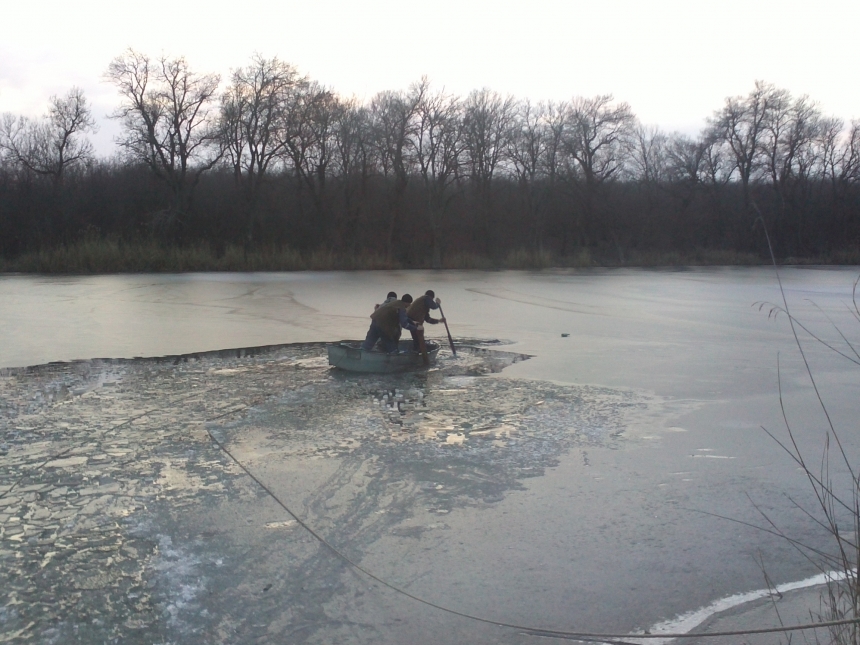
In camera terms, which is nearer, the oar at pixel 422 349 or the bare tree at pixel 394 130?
the oar at pixel 422 349

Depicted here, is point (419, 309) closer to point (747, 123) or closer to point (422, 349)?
point (422, 349)

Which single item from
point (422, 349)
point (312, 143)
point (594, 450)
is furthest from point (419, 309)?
Answer: point (312, 143)

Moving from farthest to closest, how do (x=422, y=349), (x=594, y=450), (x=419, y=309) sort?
(x=419, y=309)
(x=422, y=349)
(x=594, y=450)

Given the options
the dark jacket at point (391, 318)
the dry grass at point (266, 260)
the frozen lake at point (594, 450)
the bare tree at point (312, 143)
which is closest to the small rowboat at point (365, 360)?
the dark jacket at point (391, 318)

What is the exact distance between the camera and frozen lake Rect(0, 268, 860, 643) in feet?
12.8

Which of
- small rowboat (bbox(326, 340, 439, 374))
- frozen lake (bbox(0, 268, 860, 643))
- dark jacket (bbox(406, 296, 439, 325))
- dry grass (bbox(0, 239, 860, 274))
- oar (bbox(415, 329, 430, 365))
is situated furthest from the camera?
dry grass (bbox(0, 239, 860, 274))

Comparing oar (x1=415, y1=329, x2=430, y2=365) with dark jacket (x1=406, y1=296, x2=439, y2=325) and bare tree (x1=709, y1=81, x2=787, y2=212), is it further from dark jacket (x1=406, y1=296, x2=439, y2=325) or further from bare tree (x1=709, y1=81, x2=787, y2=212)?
bare tree (x1=709, y1=81, x2=787, y2=212)

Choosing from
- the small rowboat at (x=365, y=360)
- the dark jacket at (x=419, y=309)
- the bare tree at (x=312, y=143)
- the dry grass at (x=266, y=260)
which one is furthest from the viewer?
the bare tree at (x=312, y=143)

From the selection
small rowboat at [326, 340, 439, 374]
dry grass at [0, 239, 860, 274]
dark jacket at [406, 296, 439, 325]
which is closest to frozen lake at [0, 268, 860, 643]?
small rowboat at [326, 340, 439, 374]

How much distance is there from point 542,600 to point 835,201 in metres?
52.1

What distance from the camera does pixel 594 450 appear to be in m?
6.49

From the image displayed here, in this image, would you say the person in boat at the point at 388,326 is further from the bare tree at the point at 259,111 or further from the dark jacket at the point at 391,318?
the bare tree at the point at 259,111

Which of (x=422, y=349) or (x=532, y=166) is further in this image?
(x=532, y=166)

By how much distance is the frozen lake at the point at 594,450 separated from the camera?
3912mm
